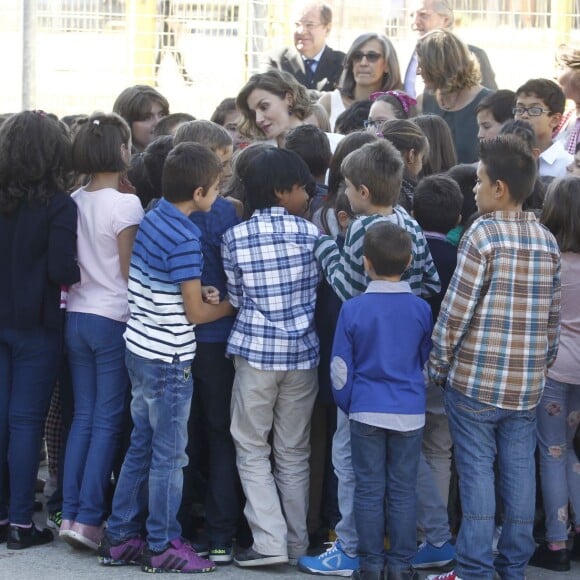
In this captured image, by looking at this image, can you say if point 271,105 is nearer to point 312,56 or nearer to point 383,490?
point 383,490

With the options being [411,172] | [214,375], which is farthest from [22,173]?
[411,172]

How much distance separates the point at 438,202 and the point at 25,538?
7.78 feet

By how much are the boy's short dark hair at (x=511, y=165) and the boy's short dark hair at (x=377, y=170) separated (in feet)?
1.20

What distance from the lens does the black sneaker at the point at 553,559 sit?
5.24 meters

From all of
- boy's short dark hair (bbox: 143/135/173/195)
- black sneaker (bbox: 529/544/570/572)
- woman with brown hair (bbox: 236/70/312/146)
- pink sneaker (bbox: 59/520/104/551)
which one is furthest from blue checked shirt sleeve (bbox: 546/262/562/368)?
woman with brown hair (bbox: 236/70/312/146)

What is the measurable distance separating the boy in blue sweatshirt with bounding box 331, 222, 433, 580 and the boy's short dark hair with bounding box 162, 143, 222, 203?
2.47ft

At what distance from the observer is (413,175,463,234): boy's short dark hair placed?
521cm

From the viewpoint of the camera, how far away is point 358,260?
16.2ft

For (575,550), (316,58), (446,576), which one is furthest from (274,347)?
(316,58)

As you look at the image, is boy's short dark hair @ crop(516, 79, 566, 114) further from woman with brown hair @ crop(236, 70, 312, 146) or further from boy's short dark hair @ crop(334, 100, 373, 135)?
woman with brown hair @ crop(236, 70, 312, 146)

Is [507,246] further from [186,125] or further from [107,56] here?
[107,56]

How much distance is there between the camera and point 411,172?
566 centimetres

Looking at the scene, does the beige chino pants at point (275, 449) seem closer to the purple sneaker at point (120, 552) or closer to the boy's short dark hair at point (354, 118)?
the purple sneaker at point (120, 552)

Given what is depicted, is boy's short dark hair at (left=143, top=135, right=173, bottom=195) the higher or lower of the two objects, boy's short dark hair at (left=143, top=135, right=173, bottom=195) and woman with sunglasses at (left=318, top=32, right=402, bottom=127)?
the lower
